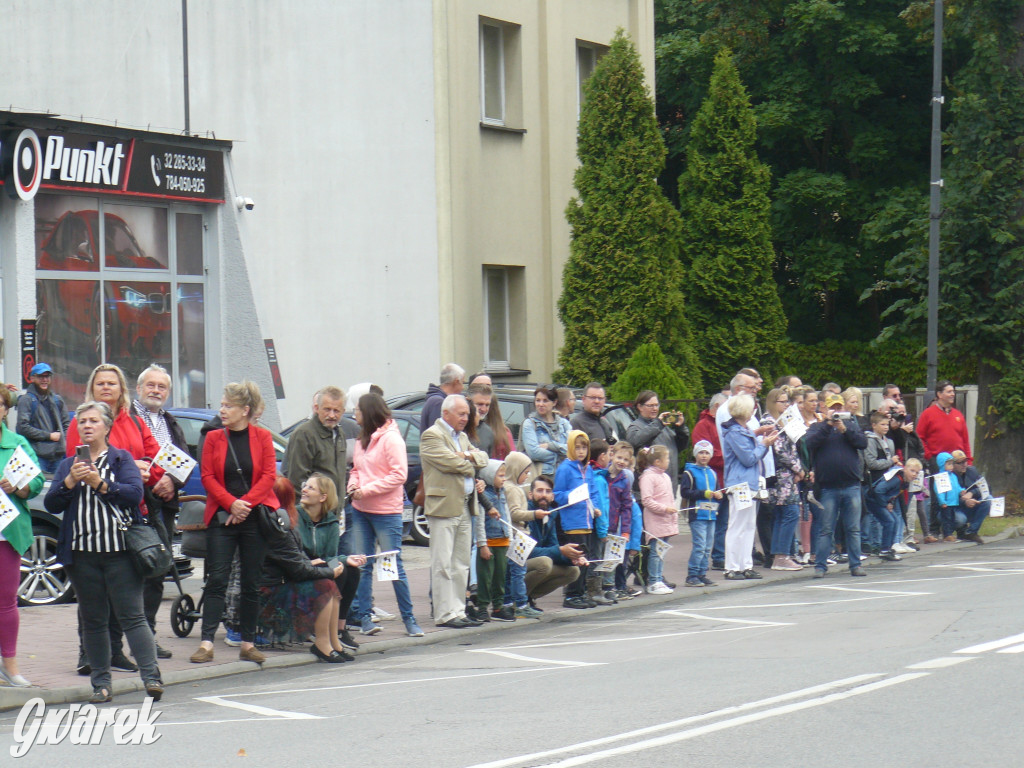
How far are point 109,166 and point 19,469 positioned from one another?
10.4 m

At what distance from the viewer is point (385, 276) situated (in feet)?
76.7

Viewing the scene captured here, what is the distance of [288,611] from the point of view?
10.7m

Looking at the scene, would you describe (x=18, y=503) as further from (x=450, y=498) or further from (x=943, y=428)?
(x=943, y=428)

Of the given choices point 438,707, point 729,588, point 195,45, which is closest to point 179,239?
point 195,45

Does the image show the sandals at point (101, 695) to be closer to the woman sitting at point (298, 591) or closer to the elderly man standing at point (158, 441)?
the elderly man standing at point (158, 441)

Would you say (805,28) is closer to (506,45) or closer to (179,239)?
(506,45)

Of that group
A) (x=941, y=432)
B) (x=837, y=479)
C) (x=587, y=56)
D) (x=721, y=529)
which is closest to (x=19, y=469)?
(x=721, y=529)

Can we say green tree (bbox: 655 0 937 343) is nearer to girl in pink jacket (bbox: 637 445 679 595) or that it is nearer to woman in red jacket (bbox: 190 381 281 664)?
girl in pink jacket (bbox: 637 445 679 595)

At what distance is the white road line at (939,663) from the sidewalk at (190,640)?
3999 mm

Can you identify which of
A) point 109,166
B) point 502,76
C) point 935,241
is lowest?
point 935,241

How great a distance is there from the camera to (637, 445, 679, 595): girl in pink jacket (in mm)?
14031

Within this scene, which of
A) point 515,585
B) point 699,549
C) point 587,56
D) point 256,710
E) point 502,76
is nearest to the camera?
point 256,710

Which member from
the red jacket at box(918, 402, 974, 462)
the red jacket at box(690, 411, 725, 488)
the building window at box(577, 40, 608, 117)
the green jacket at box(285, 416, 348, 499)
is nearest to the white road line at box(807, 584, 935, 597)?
the red jacket at box(690, 411, 725, 488)

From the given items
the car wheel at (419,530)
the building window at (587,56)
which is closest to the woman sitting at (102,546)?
the car wheel at (419,530)
